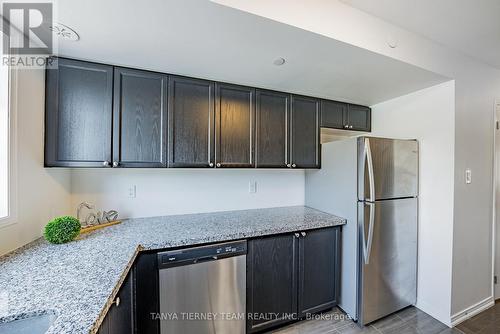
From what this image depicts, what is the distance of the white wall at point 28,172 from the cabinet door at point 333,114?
2432 mm

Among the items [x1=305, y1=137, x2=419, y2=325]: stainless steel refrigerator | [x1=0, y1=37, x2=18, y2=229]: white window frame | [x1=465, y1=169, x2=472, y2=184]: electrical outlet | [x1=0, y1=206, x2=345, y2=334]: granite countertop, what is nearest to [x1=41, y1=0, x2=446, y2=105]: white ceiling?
[x1=0, y1=37, x2=18, y2=229]: white window frame

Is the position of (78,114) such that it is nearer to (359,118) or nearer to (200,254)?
(200,254)

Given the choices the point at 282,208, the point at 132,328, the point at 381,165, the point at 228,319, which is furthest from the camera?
the point at 282,208

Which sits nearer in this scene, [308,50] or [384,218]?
[308,50]

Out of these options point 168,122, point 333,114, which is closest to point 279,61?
point 168,122

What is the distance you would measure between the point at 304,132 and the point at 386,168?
2.74 feet

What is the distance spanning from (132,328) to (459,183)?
2.75 meters

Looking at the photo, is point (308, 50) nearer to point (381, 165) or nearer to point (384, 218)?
point (381, 165)

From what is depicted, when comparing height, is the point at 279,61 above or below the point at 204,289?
above

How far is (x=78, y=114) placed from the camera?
152 centimetres

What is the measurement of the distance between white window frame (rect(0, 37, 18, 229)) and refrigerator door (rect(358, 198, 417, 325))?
2.44 meters

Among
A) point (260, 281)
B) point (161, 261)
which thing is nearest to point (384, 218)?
point (260, 281)

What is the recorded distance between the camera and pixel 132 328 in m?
1.19

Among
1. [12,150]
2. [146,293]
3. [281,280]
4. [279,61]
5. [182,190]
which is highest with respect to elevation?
[279,61]
